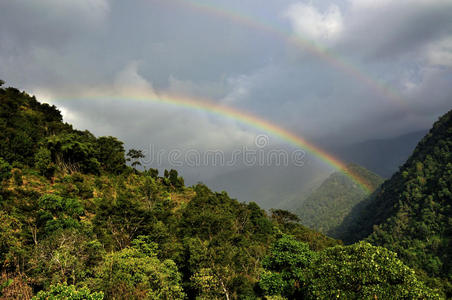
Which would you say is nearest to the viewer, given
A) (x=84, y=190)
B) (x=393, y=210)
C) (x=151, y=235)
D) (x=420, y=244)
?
(x=151, y=235)

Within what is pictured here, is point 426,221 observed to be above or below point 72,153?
below

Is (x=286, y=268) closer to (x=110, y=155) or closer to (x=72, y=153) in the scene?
(x=72, y=153)

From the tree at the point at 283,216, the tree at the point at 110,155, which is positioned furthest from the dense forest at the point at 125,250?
Result: the tree at the point at 283,216

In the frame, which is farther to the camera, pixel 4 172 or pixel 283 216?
pixel 283 216

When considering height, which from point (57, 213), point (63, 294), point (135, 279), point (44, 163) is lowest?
point (135, 279)

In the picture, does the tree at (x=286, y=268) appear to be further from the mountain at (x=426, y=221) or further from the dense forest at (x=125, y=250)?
the mountain at (x=426, y=221)

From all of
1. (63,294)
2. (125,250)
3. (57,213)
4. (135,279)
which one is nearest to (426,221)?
(125,250)

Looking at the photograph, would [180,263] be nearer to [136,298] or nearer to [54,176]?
[136,298]

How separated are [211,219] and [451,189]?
633 ft

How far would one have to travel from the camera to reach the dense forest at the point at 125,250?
18469 mm

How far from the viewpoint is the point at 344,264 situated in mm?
18750

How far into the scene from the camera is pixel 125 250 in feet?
84.7

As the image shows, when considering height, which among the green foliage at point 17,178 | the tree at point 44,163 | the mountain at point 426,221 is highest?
the tree at point 44,163

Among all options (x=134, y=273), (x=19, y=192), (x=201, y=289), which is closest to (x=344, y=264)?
(x=201, y=289)
